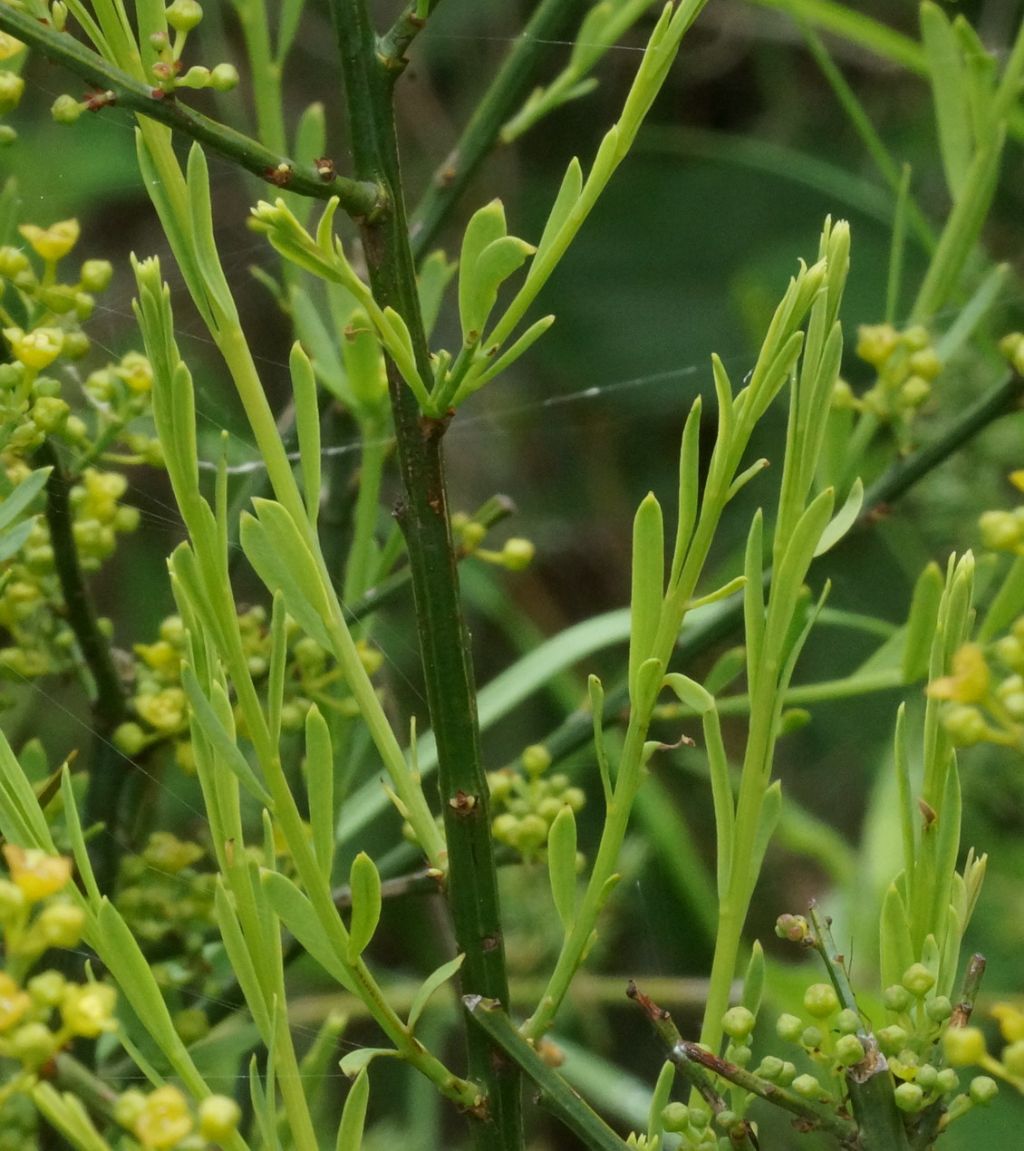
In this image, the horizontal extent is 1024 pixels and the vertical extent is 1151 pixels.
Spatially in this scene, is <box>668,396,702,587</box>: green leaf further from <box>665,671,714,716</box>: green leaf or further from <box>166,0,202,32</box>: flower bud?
<box>166,0,202,32</box>: flower bud

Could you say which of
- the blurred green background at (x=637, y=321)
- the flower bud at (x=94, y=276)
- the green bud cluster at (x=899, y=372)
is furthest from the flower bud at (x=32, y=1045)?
the blurred green background at (x=637, y=321)

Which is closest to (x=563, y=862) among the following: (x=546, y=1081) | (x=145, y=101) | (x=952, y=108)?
(x=546, y=1081)

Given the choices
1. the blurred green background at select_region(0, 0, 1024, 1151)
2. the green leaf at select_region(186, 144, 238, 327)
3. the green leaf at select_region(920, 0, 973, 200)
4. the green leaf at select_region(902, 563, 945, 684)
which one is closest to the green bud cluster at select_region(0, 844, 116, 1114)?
the green leaf at select_region(186, 144, 238, 327)

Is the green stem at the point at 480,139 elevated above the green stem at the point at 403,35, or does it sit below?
below

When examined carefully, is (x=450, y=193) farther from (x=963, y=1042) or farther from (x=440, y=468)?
(x=963, y=1042)

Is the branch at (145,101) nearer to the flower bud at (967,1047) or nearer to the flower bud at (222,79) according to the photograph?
the flower bud at (222,79)

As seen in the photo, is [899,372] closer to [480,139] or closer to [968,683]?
[480,139]
